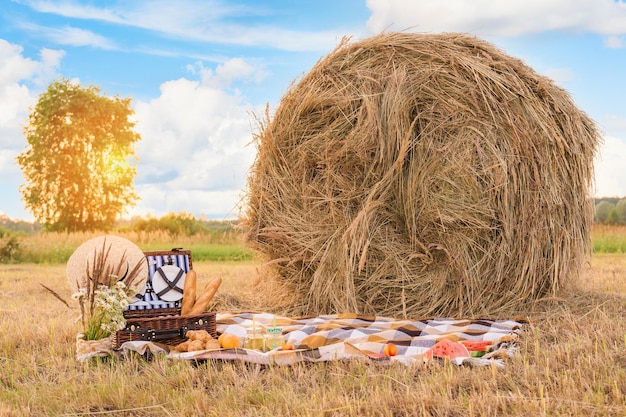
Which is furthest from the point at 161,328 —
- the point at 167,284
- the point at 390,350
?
the point at 390,350

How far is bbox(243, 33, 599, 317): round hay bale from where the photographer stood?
541 cm

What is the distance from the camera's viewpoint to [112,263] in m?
4.62

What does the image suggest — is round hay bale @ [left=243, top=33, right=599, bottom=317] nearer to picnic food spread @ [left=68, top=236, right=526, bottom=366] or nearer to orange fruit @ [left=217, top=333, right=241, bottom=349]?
picnic food spread @ [left=68, top=236, right=526, bottom=366]

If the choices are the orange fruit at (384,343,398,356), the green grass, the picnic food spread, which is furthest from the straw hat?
the green grass

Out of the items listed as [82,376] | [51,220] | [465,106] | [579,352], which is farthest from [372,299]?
[51,220]

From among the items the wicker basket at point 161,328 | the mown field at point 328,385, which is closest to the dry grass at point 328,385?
the mown field at point 328,385

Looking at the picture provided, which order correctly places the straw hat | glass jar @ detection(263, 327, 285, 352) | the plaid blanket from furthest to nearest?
the straw hat → glass jar @ detection(263, 327, 285, 352) → the plaid blanket

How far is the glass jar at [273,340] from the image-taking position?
13.5 feet

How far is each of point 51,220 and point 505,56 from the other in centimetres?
2274

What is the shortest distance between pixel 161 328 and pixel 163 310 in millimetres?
472

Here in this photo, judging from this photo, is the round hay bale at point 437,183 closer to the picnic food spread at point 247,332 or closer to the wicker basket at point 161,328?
the picnic food spread at point 247,332

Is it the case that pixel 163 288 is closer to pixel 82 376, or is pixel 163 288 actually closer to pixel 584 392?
pixel 82 376

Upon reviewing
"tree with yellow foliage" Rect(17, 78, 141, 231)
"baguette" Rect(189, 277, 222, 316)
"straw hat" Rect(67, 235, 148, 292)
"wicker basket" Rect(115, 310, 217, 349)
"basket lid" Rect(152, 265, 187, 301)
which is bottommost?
"wicker basket" Rect(115, 310, 217, 349)

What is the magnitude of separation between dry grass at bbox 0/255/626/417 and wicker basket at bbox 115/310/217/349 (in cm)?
25
